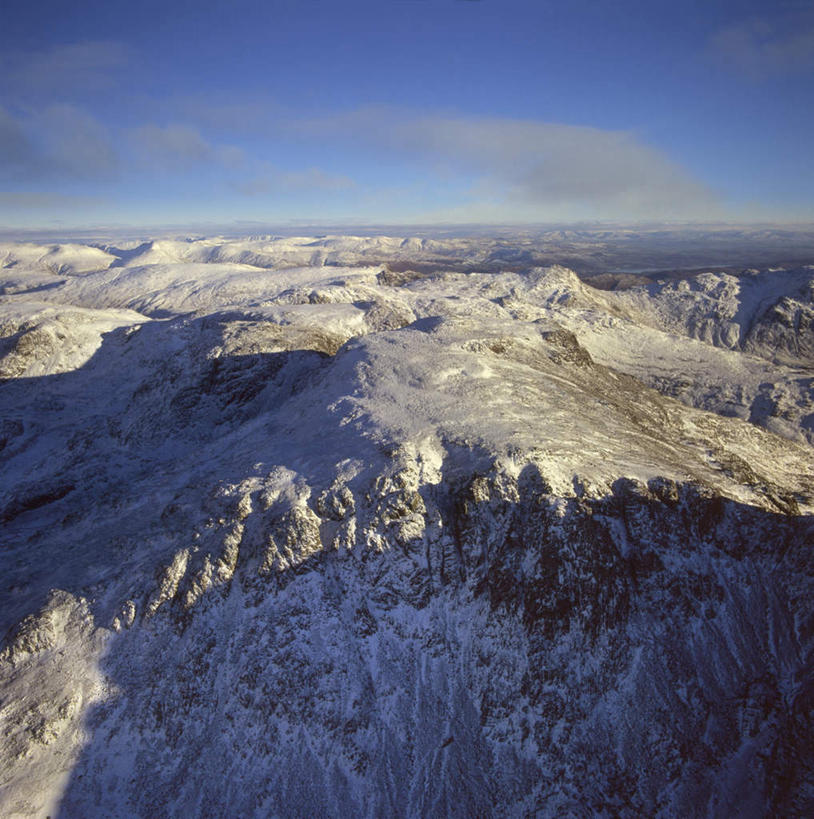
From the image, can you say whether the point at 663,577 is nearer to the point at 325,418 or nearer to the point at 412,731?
the point at 412,731

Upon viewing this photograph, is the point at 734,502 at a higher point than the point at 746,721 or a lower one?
higher

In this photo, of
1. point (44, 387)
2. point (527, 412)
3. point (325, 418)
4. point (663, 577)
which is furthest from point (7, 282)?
point (663, 577)

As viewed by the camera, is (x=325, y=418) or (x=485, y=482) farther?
(x=325, y=418)

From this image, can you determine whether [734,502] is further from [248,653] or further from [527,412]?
[248,653]

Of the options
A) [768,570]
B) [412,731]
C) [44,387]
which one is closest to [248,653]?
[412,731]

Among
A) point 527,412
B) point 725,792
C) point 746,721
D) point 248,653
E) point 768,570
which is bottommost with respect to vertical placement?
point 725,792

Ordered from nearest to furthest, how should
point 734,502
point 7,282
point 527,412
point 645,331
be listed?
point 734,502 < point 527,412 < point 645,331 < point 7,282

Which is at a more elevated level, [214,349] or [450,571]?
[214,349]

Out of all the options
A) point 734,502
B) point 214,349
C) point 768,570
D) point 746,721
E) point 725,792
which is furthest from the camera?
point 214,349

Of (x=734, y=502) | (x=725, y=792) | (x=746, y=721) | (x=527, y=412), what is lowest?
(x=725, y=792)
